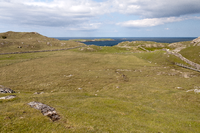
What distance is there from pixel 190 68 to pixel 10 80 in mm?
92005

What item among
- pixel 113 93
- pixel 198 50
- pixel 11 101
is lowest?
pixel 113 93

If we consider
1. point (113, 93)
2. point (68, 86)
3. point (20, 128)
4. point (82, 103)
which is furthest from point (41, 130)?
point (68, 86)

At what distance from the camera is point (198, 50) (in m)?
88.1

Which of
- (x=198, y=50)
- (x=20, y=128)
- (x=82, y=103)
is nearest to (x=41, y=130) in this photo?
(x=20, y=128)

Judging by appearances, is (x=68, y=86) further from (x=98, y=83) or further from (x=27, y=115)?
(x=27, y=115)

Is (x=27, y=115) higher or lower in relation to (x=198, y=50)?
lower

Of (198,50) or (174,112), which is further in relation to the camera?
(198,50)

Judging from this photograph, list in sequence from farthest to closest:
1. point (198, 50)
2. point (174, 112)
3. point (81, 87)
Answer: point (198, 50)
point (81, 87)
point (174, 112)

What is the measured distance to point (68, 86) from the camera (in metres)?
43.5

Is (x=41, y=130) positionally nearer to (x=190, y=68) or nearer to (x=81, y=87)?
(x=81, y=87)

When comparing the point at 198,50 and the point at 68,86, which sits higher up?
the point at 198,50

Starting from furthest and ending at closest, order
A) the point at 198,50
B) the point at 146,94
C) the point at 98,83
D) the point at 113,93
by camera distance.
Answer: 1. the point at 198,50
2. the point at 98,83
3. the point at 113,93
4. the point at 146,94

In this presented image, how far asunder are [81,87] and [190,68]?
211 ft

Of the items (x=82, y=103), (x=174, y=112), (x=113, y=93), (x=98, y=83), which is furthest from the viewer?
(x=98, y=83)
